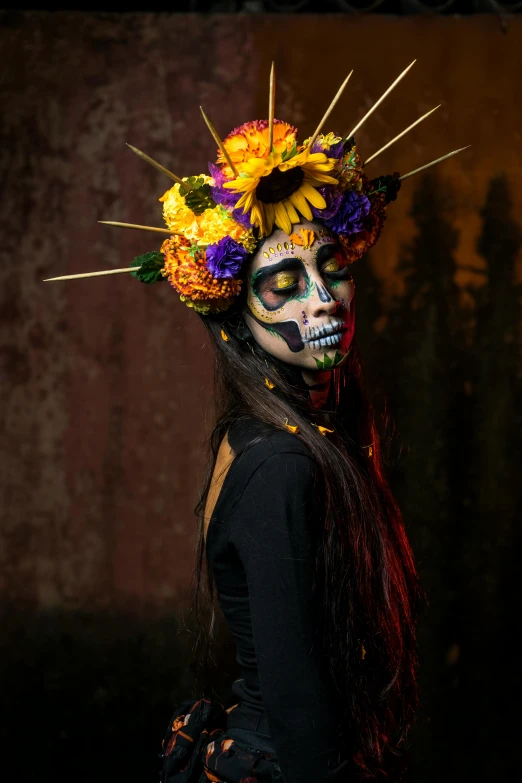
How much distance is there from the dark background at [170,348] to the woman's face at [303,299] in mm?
1302

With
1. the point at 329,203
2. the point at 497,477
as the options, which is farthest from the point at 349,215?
the point at 497,477

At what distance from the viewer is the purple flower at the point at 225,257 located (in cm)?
162

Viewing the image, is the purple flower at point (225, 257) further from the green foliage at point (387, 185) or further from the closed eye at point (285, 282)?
the green foliage at point (387, 185)

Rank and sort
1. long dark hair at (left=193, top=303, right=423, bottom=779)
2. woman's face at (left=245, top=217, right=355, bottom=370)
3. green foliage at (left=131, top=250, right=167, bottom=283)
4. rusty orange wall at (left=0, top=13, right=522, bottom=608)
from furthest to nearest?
1. rusty orange wall at (left=0, top=13, right=522, bottom=608)
2. green foliage at (left=131, top=250, right=167, bottom=283)
3. woman's face at (left=245, top=217, right=355, bottom=370)
4. long dark hair at (left=193, top=303, right=423, bottom=779)

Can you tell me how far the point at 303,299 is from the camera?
64.2 inches

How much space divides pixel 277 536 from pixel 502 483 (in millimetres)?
1775

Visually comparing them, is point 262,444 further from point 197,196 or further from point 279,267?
point 197,196

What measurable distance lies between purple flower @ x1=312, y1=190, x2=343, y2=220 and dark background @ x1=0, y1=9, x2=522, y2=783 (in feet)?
4.37

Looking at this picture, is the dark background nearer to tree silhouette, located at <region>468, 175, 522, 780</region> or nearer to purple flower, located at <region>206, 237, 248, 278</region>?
tree silhouette, located at <region>468, 175, 522, 780</region>

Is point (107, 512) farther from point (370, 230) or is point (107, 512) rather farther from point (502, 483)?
point (370, 230)

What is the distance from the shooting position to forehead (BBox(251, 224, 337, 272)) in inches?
64.1

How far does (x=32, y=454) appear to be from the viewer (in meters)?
2.99

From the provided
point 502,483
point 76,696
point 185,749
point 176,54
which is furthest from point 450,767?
point 176,54

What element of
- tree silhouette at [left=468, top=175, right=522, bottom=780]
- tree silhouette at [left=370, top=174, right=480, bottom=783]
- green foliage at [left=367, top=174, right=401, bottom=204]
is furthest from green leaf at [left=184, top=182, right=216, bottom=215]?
tree silhouette at [left=468, top=175, right=522, bottom=780]
